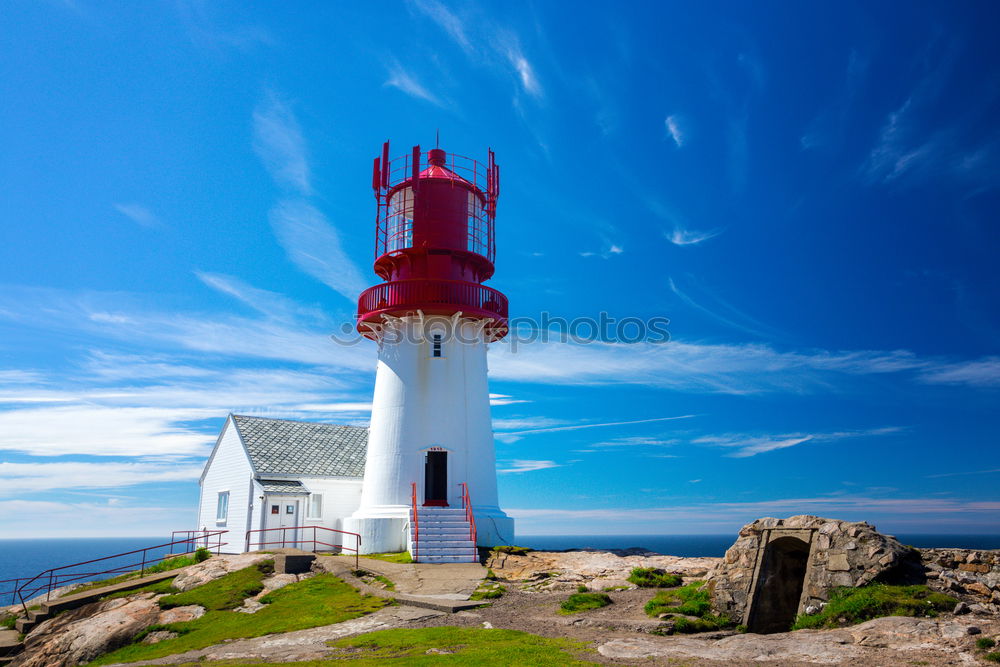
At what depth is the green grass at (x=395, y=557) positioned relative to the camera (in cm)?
2178

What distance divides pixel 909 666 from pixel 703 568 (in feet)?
30.7

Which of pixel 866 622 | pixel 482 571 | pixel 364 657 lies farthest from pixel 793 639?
pixel 482 571

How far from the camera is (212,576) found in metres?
19.9

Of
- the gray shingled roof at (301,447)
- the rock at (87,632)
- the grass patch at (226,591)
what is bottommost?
the rock at (87,632)

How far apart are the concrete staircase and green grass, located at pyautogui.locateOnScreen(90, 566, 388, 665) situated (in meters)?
3.79

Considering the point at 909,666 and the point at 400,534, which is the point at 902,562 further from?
the point at 400,534

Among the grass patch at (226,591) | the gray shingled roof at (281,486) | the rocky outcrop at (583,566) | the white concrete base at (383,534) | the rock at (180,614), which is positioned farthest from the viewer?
the gray shingled roof at (281,486)

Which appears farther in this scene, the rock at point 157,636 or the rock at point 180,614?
the rock at point 180,614

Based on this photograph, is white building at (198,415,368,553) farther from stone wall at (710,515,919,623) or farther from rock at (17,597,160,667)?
stone wall at (710,515,919,623)

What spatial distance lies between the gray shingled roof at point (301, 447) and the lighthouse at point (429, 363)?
4261 mm

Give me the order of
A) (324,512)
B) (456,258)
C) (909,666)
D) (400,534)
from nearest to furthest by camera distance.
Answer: (909,666) → (400,534) → (456,258) → (324,512)

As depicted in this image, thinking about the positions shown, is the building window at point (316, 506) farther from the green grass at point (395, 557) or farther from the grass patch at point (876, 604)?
the grass patch at point (876, 604)

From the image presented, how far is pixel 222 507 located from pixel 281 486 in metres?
4.30

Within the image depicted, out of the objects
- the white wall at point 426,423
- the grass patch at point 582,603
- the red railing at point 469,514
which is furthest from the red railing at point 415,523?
the grass patch at point 582,603
